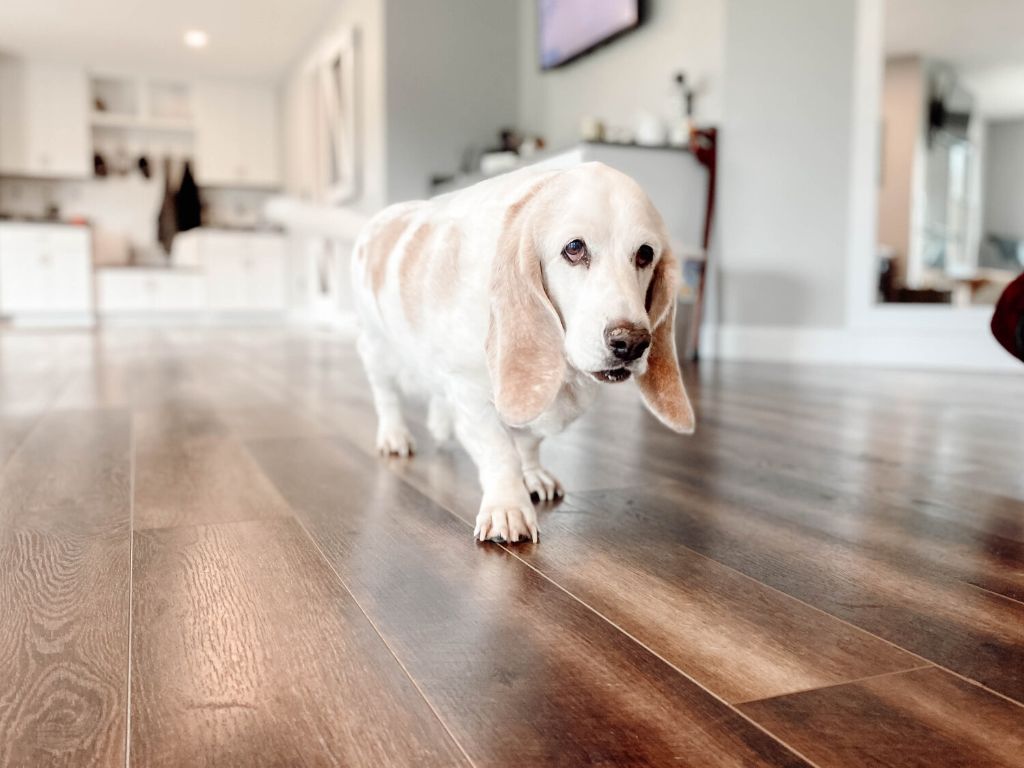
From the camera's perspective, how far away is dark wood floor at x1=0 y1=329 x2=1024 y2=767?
0.59 metres

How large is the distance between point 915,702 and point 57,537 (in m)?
1.00

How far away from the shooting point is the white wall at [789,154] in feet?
12.6

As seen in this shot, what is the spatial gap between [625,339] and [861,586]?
0.37 m

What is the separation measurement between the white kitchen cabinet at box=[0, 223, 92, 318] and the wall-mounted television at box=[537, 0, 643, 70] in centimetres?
515

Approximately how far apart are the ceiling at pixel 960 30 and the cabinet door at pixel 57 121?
25.1 feet

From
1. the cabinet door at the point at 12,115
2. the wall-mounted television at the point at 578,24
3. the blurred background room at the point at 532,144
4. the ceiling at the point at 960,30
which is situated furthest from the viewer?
the cabinet door at the point at 12,115

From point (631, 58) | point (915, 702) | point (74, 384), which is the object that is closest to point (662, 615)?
point (915, 702)

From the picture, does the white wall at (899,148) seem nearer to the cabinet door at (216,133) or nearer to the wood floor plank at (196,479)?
the wood floor plank at (196,479)

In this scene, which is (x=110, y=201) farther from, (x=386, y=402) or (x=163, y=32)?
(x=386, y=402)

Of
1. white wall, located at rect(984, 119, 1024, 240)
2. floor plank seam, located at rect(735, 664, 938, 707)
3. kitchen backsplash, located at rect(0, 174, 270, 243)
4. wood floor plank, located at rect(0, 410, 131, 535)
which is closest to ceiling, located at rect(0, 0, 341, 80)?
kitchen backsplash, located at rect(0, 174, 270, 243)

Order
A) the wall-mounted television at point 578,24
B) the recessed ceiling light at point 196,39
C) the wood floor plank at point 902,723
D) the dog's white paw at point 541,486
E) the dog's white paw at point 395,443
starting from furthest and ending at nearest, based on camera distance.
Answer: the recessed ceiling light at point 196,39 < the wall-mounted television at point 578,24 < the dog's white paw at point 395,443 < the dog's white paw at point 541,486 < the wood floor plank at point 902,723

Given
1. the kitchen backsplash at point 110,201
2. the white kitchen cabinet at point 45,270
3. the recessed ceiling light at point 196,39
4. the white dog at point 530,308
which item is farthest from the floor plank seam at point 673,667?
the kitchen backsplash at point 110,201

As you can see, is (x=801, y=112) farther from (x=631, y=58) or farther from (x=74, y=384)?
(x=74, y=384)

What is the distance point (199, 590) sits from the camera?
2.87 ft
